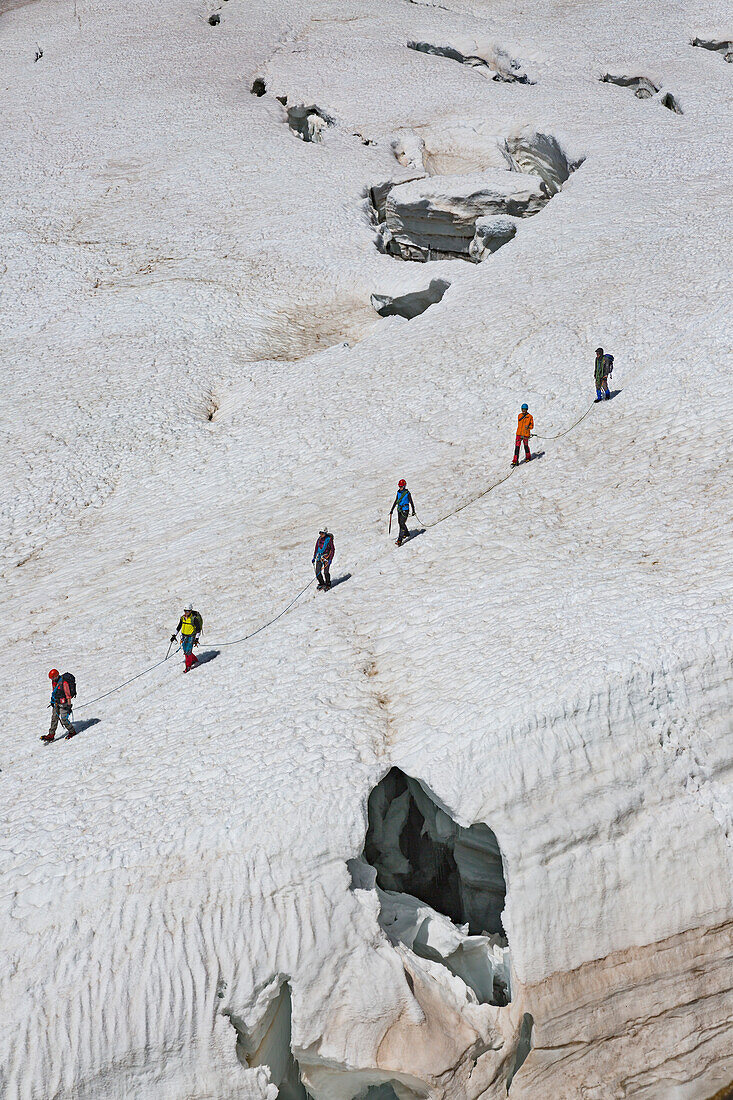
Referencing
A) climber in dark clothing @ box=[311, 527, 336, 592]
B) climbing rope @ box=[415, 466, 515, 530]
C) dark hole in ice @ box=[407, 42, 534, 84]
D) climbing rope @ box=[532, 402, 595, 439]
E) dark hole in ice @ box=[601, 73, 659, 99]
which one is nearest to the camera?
climber in dark clothing @ box=[311, 527, 336, 592]

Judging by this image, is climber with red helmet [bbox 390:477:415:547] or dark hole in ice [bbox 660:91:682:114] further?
dark hole in ice [bbox 660:91:682:114]

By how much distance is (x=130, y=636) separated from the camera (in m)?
21.9

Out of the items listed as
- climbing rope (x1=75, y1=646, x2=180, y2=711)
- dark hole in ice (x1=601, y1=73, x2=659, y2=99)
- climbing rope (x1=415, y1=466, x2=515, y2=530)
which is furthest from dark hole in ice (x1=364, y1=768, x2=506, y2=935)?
dark hole in ice (x1=601, y1=73, x2=659, y2=99)

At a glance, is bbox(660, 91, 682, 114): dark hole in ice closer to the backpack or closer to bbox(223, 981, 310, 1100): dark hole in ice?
the backpack

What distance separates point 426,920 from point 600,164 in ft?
116

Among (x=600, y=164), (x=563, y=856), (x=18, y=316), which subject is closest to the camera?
(x=563, y=856)

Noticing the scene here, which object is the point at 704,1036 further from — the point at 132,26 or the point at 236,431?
the point at 132,26

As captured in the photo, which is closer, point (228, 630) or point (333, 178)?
point (228, 630)

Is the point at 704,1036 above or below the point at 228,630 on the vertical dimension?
below

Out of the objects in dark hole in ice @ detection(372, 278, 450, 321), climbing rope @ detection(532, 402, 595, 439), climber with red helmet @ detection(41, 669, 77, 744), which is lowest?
dark hole in ice @ detection(372, 278, 450, 321)

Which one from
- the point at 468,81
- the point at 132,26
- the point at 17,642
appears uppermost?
the point at 132,26

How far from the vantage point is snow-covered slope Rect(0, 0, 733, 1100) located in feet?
46.0

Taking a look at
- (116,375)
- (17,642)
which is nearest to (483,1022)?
(17,642)

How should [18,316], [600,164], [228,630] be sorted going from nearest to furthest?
[228,630] → [18,316] → [600,164]
